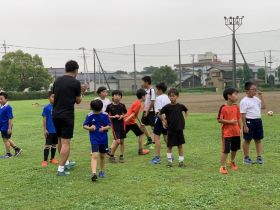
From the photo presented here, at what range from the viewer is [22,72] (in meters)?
70.8

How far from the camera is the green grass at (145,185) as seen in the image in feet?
17.9

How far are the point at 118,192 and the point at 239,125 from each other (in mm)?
2755

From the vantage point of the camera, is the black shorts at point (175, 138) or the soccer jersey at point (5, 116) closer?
the black shorts at point (175, 138)

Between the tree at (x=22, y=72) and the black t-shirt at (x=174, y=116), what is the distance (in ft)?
211

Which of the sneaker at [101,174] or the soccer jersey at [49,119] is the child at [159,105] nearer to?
the sneaker at [101,174]

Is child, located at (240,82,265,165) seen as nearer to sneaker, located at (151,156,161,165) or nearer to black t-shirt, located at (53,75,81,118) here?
sneaker, located at (151,156,161,165)

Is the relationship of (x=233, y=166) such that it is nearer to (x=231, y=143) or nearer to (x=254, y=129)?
(x=231, y=143)

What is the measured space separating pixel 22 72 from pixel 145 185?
6755cm

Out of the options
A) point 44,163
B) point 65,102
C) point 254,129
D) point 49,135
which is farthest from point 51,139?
point 254,129

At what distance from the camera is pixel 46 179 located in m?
7.00

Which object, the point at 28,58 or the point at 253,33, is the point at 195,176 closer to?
the point at 253,33

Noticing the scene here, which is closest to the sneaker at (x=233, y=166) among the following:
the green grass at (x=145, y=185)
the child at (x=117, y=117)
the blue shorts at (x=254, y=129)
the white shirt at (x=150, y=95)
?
the green grass at (x=145, y=185)

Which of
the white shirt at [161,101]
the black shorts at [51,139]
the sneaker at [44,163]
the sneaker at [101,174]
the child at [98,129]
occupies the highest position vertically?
the white shirt at [161,101]

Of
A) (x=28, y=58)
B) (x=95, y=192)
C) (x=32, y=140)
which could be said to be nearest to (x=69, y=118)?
(x=95, y=192)
